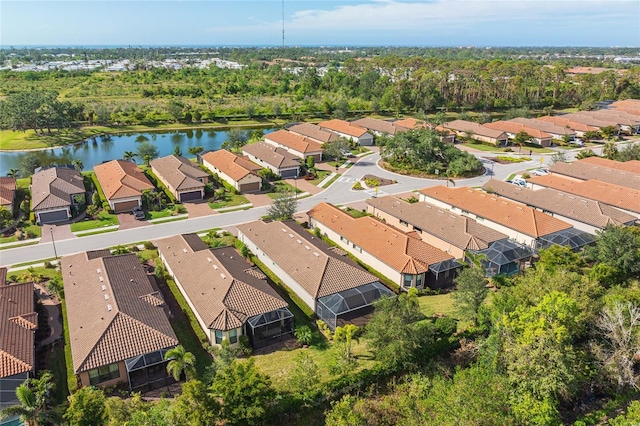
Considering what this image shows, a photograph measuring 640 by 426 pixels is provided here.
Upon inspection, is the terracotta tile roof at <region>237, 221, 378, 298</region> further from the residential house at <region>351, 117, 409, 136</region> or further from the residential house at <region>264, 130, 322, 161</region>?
the residential house at <region>351, 117, 409, 136</region>

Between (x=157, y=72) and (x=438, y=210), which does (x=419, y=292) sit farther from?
(x=157, y=72)

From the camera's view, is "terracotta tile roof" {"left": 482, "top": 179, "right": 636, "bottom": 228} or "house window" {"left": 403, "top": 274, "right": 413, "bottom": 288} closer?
"house window" {"left": 403, "top": 274, "right": 413, "bottom": 288}

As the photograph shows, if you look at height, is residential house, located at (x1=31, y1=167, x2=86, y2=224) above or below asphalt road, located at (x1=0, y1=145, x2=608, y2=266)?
above

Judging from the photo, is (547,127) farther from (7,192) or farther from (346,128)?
(7,192)

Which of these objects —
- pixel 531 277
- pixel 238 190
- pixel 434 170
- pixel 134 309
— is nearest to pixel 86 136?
pixel 238 190

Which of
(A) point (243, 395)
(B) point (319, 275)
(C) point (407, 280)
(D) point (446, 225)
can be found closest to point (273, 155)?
(D) point (446, 225)

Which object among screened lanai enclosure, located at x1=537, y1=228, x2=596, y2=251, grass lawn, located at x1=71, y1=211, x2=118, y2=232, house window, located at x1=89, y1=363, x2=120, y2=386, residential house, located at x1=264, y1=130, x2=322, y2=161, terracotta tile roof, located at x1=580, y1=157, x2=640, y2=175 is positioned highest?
residential house, located at x1=264, y1=130, x2=322, y2=161

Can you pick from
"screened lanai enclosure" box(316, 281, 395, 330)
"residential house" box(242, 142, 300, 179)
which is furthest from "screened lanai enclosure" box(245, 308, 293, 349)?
"residential house" box(242, 142, 300, 179)
